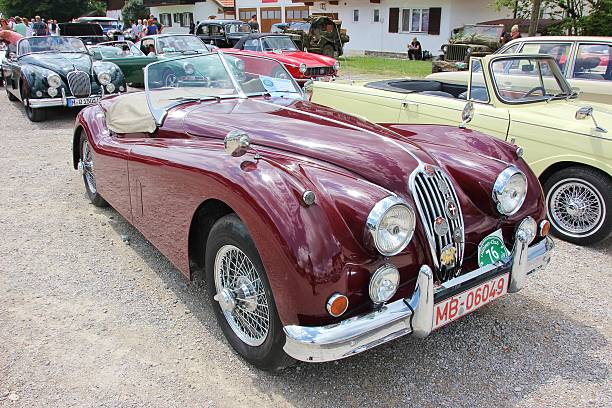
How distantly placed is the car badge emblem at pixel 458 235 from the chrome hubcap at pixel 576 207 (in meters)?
2.31

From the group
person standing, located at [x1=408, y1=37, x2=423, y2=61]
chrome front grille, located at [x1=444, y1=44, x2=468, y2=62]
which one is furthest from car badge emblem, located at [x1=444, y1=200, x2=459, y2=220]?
person standing, located at [x1=408, y1=37, x2=423, y2=61]

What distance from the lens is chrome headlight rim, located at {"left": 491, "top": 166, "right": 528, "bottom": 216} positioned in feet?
9.84

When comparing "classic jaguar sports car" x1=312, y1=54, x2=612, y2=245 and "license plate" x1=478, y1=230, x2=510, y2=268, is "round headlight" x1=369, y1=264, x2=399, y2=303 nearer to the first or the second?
"license plate" x1=478, y1=230, x2=510, y2=268

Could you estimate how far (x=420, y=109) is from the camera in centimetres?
563

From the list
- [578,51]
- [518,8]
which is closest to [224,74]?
[578,51]

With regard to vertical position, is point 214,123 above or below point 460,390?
above

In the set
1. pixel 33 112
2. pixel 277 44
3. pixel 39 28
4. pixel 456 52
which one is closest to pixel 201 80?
pixel 33 112

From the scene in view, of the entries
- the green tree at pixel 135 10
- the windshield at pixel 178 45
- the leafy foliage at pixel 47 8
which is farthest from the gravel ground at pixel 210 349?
the leafy foliage at pixel 47 8

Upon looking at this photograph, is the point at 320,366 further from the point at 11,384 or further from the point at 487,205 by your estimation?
the point at 11,384

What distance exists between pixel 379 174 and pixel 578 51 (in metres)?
5.54

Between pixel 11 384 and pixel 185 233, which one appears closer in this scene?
pixel 11 384

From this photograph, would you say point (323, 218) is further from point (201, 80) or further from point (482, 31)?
point (482, 31)

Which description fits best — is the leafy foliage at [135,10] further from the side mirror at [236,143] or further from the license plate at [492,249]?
the license plate at [492,249]

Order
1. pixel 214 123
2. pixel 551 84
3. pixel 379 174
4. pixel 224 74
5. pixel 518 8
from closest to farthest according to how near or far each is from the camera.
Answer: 1. pixel 379 174
2. pixel 214 123
3. pixel 224 74
4. pixel 551 84
5. pixel 518 8
